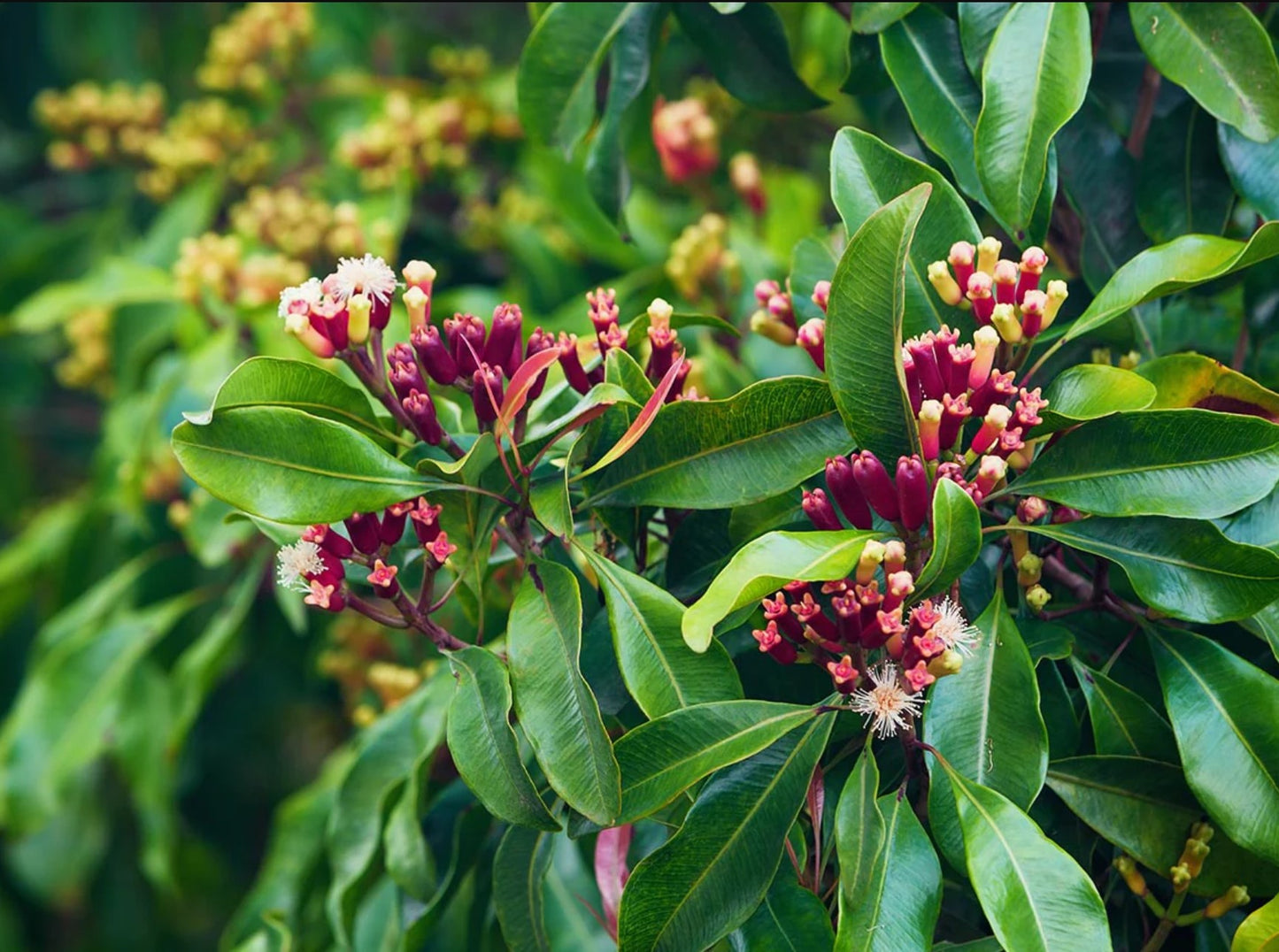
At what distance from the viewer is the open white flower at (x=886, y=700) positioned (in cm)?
74

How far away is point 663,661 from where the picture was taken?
2.55 ft

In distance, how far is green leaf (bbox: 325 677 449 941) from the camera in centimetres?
111

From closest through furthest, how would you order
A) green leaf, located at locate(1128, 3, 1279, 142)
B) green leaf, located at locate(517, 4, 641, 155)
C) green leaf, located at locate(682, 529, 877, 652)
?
green leaf, located at locate(682, 529, 877, 652)
green leaf, located at locate(1128, 3, 1279, 142)
green leaf, located at locate(517, 4, 641, 155)

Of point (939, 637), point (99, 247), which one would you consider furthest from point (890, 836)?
point (99, 247)

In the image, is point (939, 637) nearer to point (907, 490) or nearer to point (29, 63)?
point (907, 490)

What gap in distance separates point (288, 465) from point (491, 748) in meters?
0.21

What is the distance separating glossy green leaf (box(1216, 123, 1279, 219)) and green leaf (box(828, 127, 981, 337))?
0.28 meters

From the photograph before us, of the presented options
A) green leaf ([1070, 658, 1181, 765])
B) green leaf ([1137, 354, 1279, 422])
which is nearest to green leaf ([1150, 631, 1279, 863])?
green leaf ([1070, 658, 1181, 765])

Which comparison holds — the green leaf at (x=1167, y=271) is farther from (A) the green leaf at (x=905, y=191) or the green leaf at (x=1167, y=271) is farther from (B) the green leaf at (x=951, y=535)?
(B) the green leaf at (x=951, y=535)

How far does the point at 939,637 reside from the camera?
2.40 feet

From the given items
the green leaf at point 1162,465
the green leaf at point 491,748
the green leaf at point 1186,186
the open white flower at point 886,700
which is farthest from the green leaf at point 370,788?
the green leaf at point 1186,186

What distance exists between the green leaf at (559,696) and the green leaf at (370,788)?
32 centimetres

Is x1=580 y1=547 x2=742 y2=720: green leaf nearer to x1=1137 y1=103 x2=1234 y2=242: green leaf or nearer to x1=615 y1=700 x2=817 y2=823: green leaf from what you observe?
x1=615 y1=700 x2=817 y2=823: green leaf

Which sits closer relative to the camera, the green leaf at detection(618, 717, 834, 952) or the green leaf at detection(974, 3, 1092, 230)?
the green leaf at detection(618, 717, 834, 952)
